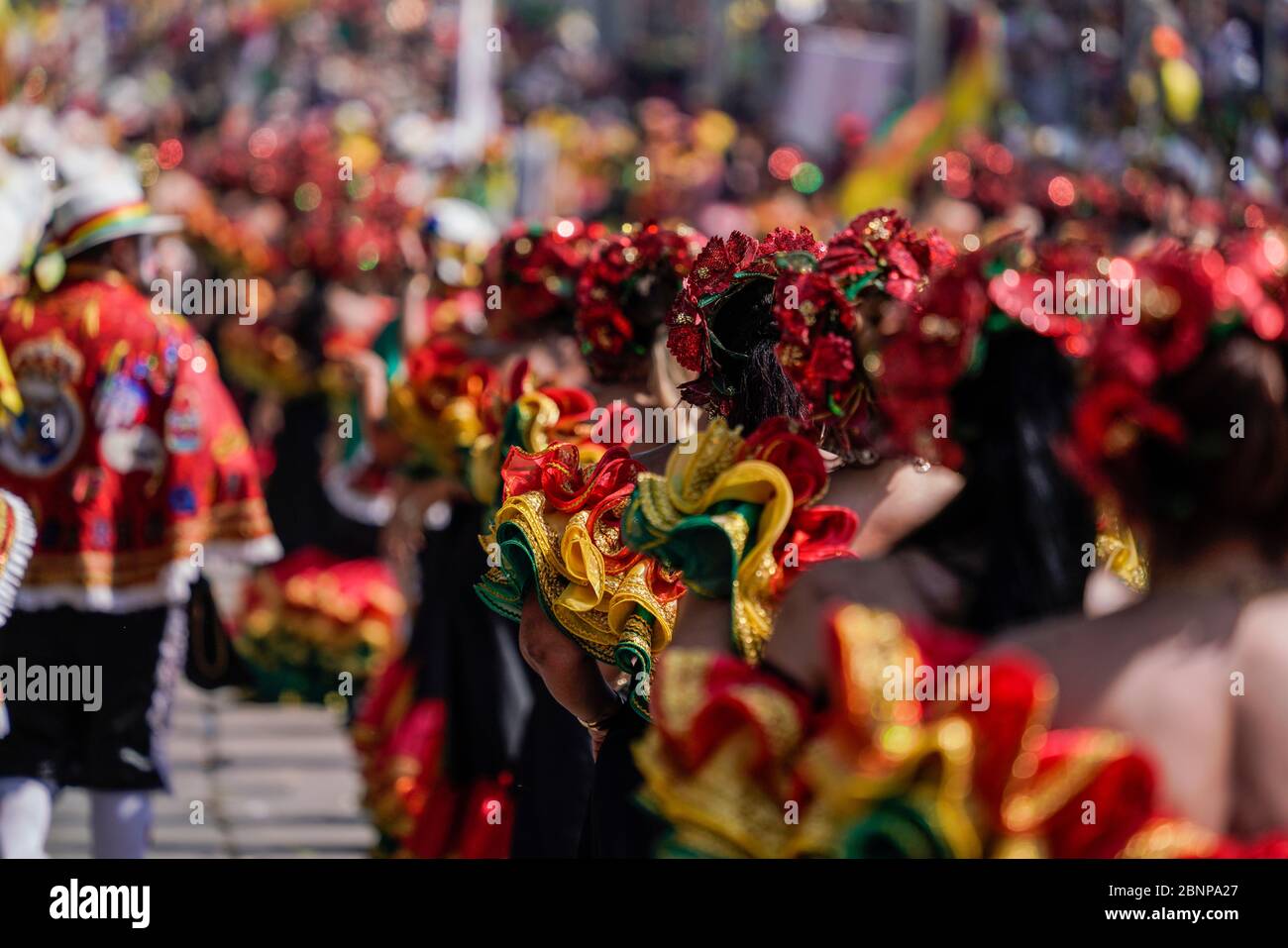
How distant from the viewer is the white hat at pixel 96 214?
219 inches

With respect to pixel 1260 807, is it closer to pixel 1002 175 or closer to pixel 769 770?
pixel 769 770

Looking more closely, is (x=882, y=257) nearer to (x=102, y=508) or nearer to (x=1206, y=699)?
(x=1206, y=699)

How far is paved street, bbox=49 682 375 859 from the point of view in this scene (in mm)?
6715

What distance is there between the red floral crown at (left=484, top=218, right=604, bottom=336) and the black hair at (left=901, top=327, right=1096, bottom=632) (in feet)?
8.71

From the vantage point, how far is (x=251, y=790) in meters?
7.55

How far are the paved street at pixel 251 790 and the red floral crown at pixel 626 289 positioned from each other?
213 centimetres

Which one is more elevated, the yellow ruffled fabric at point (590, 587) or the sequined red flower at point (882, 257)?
the sequined red flower at point (882, 257)

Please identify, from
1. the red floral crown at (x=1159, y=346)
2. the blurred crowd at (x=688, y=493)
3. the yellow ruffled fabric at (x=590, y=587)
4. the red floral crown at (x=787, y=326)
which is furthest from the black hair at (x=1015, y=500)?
the yellow ruffled fabric at (x=590, y=587)

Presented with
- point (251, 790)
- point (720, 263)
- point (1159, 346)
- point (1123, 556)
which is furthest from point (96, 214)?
point (1159, 346)

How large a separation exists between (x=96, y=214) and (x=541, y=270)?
4.00 ft

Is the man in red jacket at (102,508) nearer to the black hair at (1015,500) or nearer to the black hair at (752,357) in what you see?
the black hair at (752,357)

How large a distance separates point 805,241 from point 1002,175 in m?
8.68
